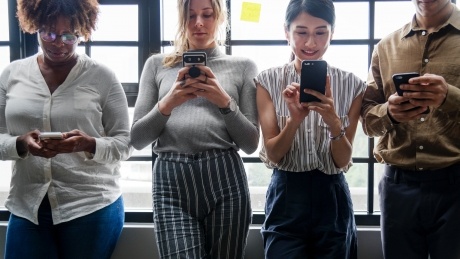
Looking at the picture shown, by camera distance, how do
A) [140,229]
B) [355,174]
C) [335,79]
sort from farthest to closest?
[355,174] → [140,229] → [335,79]

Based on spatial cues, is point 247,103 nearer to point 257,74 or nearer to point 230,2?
point 257,74

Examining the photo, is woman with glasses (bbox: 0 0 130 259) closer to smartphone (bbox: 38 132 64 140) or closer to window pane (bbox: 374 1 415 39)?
smartphone (bbox: 38 132 64 140)

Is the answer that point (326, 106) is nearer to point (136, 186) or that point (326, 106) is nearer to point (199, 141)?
point (199, 141)

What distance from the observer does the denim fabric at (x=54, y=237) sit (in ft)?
4.85

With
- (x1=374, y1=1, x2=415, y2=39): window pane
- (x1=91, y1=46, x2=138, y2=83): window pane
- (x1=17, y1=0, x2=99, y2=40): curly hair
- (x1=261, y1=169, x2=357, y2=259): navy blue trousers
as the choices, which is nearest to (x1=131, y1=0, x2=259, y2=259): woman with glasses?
(x1=261, y1=169, x2=357, y2=259): navy blue trousers

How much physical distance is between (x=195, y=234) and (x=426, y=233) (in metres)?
0.72

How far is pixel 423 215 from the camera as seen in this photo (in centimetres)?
138

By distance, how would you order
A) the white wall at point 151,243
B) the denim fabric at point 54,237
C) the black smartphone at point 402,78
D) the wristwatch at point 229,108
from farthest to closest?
the white wall at point 151,243 < the denim fabric at point 54,237 < the wristwatch at point 229,108 < the black smartphone at point 402,78

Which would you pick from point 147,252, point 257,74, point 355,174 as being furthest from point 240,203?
point 355,174

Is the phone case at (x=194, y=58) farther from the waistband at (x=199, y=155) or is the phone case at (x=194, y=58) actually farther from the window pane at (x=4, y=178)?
the window pane at (x=4, y=178)

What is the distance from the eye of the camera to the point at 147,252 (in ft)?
6.25

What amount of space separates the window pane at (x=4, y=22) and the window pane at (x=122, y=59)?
41 centimetres

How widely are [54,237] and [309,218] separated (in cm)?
86

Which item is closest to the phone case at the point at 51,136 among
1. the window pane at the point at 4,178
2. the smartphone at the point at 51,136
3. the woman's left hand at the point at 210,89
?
the smartphone at the point at 51,136
